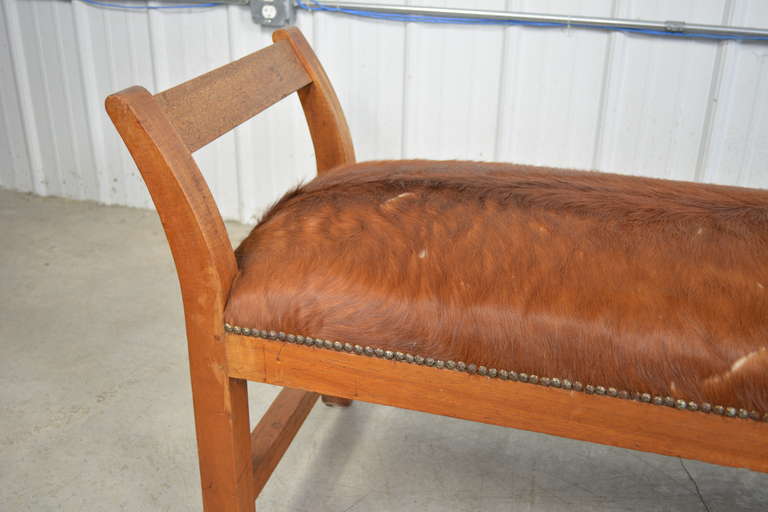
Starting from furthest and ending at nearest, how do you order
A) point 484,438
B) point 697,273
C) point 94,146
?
point 94,146 → point 484,438 → point 697,273

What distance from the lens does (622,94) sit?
6.23 feet

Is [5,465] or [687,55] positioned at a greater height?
[687,55]

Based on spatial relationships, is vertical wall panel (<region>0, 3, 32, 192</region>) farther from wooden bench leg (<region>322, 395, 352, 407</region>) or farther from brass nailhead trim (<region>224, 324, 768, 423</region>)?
brass nailhead trim (<region>224, 324, 768, 423</region>)

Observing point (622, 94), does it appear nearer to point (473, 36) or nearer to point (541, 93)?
point (541, 93)

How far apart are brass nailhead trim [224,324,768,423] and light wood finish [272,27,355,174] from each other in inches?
→ 17.3

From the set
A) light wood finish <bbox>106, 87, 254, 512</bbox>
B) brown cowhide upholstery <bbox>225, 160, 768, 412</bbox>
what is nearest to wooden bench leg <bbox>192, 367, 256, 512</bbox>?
light wood finish <bbox>106, 87, 254, 512</bbox>

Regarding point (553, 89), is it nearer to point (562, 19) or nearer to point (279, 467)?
point (562, 19)

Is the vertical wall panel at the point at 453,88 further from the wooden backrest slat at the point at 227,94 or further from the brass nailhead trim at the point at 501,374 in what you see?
the brass nailhead trim at the point at 501,374

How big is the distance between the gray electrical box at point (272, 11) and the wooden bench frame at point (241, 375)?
1.13 metres

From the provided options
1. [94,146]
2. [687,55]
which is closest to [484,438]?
[687,55]

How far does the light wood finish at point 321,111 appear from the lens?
3.75 feet

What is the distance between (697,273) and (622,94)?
1247 mm

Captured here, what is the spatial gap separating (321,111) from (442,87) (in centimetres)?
88

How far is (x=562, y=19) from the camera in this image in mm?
1828
